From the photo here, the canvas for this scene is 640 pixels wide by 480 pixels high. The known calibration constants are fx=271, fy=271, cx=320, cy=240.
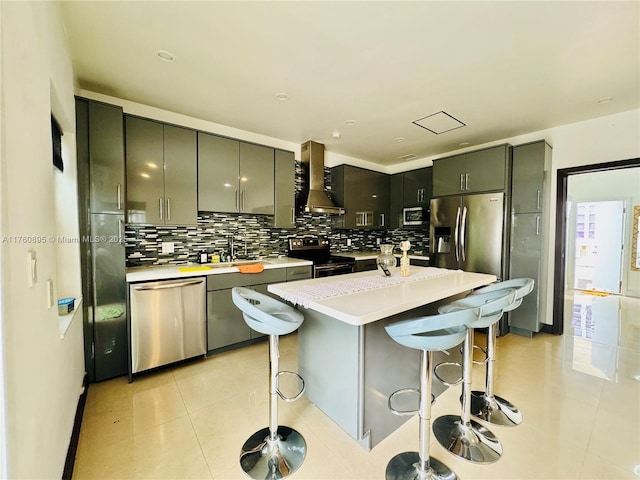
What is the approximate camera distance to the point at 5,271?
75 cm

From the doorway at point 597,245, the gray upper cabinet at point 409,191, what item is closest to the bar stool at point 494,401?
the gray upper cabinet at point 409,191

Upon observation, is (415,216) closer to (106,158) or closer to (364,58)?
(364,58)

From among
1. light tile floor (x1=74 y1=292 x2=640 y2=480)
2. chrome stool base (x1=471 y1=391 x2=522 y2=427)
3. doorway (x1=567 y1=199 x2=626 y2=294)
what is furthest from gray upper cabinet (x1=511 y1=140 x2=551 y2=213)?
doorway (x1=567 y1=199 x2=626 y2=294)

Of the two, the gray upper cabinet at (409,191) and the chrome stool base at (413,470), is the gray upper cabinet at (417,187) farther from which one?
the chrome stool base at (413,470)

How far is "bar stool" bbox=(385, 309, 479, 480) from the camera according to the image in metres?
1.23

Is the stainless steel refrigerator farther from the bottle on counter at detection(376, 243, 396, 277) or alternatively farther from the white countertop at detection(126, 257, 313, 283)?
the white countertop at detection(126, 257, 313, 283)

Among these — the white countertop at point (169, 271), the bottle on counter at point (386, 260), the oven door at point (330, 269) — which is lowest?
the oven door at point (330, 269)

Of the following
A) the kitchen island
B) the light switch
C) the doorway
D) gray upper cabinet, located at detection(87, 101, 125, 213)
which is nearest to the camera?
the light switch

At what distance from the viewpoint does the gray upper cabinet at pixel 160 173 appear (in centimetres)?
253

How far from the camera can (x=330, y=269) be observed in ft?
11.7

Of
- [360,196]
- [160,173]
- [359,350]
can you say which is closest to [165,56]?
[160,173]

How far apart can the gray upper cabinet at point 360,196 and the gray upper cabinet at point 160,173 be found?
213 centimetres

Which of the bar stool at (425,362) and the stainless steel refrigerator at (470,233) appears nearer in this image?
the bar stool at (425,362)

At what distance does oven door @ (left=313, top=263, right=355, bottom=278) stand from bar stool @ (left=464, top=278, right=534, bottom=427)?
1.88 meters
